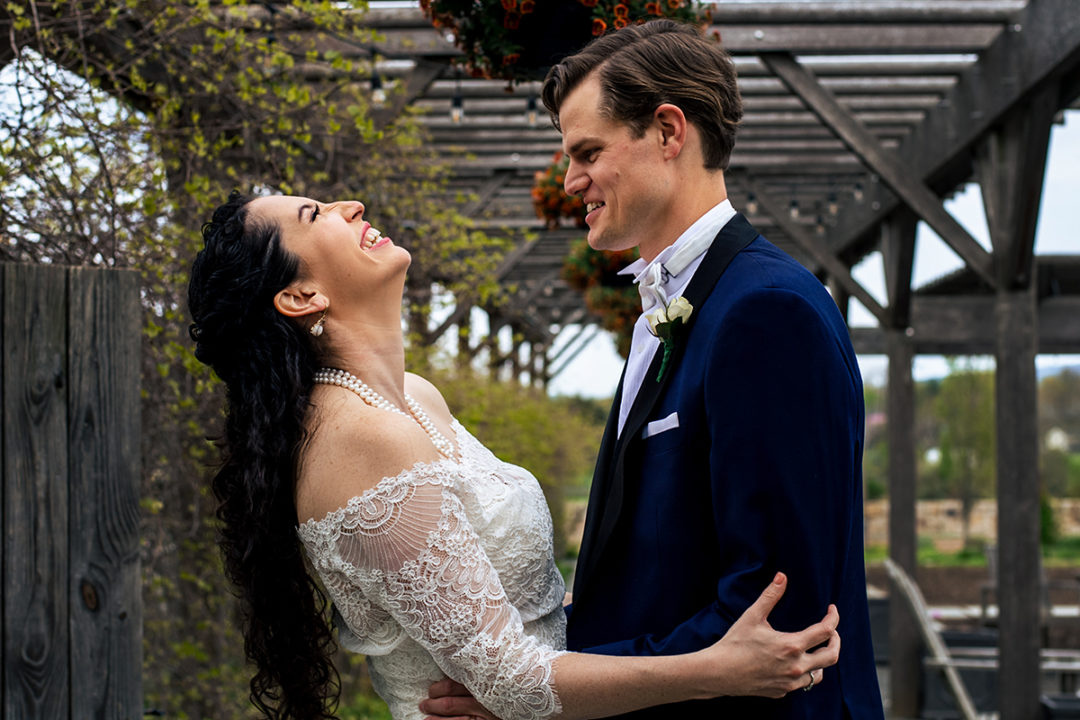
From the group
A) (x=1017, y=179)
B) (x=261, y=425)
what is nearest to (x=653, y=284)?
(x=261, y=425)

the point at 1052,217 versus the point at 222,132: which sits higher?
the point at 1052,217

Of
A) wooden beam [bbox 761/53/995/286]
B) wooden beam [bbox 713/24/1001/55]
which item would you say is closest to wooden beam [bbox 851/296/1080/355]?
wooden beam [bbox 761/53/995/286]

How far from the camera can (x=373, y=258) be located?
67.2 inches

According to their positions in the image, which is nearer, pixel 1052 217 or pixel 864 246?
pixel 864 246

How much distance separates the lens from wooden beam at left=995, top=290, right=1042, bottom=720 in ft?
19.3

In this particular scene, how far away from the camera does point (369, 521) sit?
57.7 inches

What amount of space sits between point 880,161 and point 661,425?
534 centimetres

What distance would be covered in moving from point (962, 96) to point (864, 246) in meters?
4.30

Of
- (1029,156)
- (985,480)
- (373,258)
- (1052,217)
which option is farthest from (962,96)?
(985,480)

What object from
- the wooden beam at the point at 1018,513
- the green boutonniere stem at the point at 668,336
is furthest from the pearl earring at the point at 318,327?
the wooden beam at the point at 1018,513

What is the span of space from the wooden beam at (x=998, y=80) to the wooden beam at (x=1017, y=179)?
0.09m

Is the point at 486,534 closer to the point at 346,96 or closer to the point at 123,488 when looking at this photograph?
the point at 123,488

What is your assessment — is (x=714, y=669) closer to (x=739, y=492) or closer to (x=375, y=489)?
(x=739, y=492)

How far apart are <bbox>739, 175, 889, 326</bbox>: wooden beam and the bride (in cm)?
734
